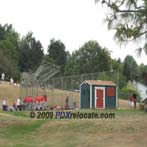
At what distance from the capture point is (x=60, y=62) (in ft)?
367

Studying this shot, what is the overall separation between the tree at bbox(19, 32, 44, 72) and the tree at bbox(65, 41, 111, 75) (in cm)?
668

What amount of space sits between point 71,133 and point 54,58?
8893cm

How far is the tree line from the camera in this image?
9550 cm

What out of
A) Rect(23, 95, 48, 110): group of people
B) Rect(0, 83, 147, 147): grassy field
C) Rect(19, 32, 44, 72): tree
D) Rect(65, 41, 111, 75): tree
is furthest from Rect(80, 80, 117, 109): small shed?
Rect(19, 32, 44, 72): tree

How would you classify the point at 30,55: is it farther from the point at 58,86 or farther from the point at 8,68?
the point at 58,86

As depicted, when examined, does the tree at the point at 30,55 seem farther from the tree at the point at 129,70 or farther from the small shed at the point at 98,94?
the small shed at the point at 98,94

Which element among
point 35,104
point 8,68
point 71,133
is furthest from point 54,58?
point 71,133

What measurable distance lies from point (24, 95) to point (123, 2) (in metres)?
33.4

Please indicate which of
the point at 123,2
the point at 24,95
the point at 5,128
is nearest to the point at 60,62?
the point at 24,95

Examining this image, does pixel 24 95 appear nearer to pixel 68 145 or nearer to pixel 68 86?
pixel 68 86

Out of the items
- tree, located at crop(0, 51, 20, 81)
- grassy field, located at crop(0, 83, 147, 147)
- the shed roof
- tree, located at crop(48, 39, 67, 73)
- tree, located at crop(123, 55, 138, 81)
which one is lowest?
grassy field, located at crop(0, 83, 147, 147)

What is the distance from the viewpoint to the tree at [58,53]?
112 m

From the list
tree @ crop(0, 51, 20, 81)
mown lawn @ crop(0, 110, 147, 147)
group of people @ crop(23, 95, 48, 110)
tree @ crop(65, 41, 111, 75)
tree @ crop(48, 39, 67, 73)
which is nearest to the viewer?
mown lawn @ crop(0, 110, 147, 147)

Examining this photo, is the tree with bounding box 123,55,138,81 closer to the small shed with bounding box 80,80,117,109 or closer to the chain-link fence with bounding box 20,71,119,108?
the chain-link fence with bounding box 20,71,119,108
